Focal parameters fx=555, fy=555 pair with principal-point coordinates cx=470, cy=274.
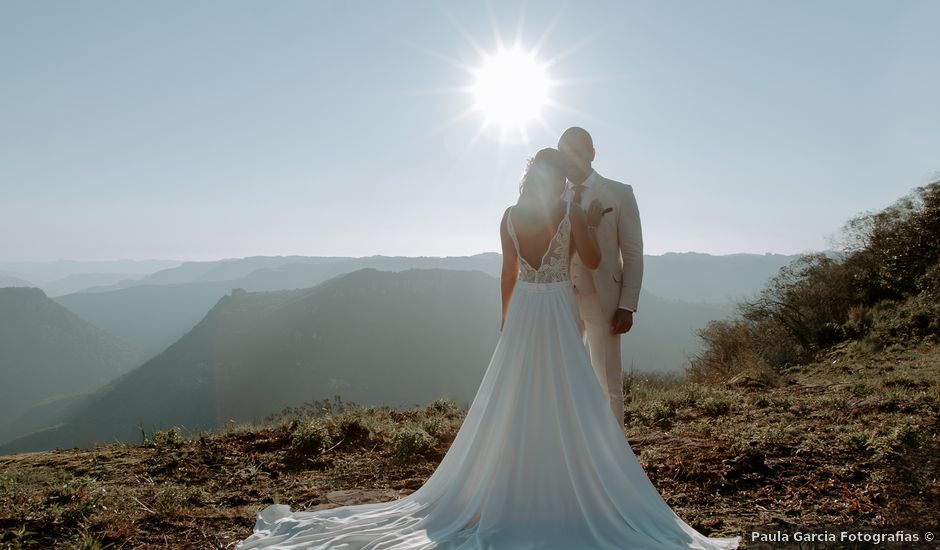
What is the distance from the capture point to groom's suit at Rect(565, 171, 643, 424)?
4551mm

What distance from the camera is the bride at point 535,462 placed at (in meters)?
3.35

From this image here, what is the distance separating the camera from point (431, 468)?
228 inches

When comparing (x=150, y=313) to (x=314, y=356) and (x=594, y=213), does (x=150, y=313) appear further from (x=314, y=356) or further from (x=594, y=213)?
(x=594, y=213)

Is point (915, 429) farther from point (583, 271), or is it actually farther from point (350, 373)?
point (350, 373)

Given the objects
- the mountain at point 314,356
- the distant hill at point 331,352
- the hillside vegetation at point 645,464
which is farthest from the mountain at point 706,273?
the hillside vegetation at point 645,464

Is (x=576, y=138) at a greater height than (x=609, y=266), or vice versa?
(x=576, y=138)

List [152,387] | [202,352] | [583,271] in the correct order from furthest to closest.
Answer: [202,352] < [152,387] < [583,271]

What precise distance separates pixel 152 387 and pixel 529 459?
84274 mm

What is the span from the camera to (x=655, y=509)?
3.44 m

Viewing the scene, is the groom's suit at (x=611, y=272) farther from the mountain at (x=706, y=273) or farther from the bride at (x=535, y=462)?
the mountain at (x=706, y=273)

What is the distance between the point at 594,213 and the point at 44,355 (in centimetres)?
14942

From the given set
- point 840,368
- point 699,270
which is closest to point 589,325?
point 840,368

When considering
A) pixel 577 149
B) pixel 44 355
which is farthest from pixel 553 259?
pixel 44 355

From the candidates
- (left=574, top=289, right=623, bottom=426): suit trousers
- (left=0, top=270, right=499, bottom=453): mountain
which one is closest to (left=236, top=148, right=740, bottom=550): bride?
(left=574, top=289, right=623, bottom=426): suit trousers
